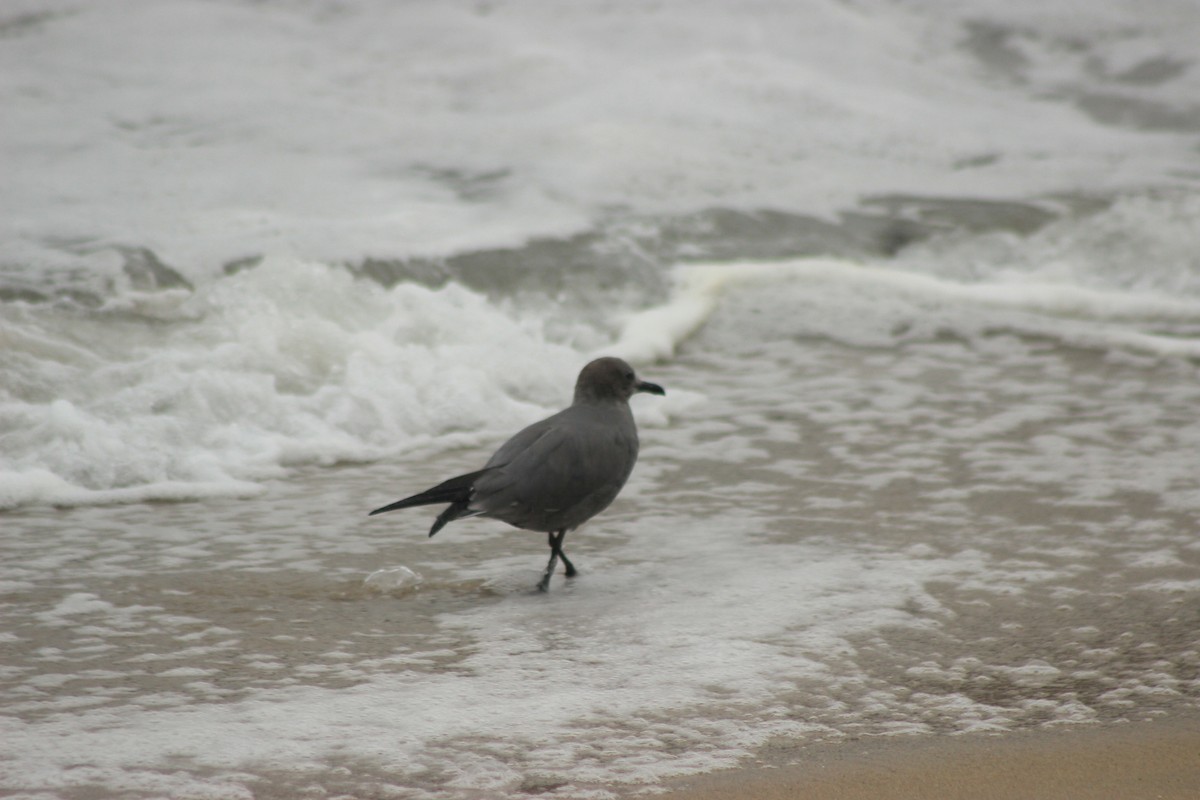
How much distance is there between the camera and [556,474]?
3.71 metres

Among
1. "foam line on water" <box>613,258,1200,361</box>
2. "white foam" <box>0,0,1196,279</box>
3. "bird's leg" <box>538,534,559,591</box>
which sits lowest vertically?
"bird's leg" <box>538,534,559,591</box>

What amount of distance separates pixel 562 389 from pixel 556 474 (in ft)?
7.22

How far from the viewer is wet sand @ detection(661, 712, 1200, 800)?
8.41 feet

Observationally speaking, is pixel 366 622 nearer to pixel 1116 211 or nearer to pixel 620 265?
pixel 620 265

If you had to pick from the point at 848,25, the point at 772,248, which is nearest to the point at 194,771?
the point at 772,248

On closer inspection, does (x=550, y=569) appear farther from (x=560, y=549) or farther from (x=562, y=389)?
(x=562, y=389)

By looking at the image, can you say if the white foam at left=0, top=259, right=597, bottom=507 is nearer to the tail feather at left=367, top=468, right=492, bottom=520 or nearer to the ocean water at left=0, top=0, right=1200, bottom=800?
the ocean water at left=0, top=0, right=1200, bottom=800

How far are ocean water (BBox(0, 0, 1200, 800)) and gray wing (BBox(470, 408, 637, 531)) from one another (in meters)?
0.23

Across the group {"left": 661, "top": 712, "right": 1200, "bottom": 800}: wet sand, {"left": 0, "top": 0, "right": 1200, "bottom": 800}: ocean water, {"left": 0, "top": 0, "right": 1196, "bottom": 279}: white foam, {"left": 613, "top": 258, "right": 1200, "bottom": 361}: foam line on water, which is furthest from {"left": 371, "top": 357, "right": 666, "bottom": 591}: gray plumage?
{"left": 0, "top": 0, "right": 1196, "bottom": 279}: white foam

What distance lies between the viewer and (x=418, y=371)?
5664 millimetres

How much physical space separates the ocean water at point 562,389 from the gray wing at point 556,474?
0.23 metres

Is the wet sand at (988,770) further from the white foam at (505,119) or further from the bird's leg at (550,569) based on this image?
the white foam at (505,119)

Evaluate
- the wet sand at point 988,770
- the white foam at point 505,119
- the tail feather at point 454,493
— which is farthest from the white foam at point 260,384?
the wet sand at point 988,770

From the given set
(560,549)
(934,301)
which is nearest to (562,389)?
(560,549)
